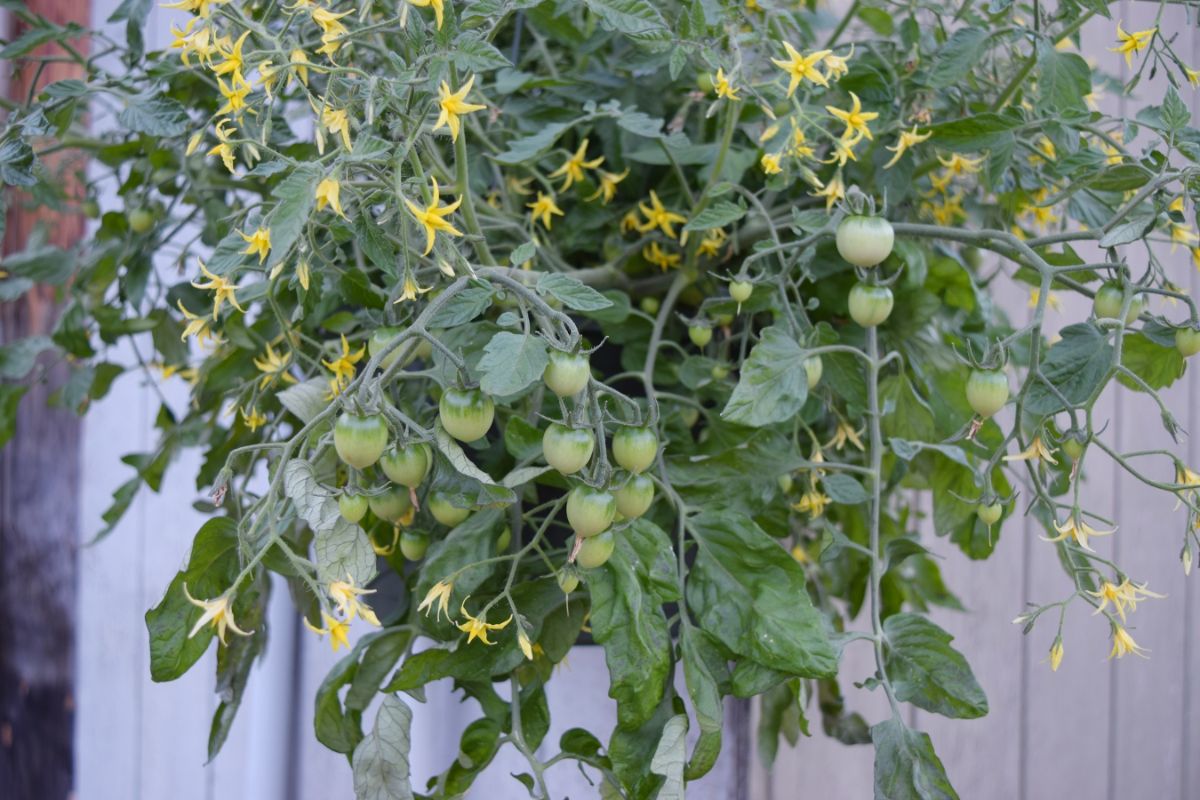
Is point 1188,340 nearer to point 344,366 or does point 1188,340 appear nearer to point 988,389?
point 988,389

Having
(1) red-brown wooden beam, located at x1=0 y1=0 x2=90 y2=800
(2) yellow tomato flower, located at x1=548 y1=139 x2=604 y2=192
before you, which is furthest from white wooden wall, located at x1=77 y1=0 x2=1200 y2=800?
(2) yellow tomato flower, located at x1=548 y1=139 x2=604 y2=192

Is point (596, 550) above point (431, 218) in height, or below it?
below

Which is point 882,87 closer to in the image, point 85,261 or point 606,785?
point 606,785

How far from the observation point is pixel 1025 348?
695mm

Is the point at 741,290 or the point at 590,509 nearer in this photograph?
the point at 590,509

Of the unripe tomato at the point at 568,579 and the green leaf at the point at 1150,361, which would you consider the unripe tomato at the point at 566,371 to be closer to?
the unripe tomato at the point at 568,579

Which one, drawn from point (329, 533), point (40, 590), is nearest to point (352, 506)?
point (329, 533)

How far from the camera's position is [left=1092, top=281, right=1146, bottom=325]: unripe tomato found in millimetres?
479

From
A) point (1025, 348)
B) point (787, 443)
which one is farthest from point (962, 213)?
point (787, 443)

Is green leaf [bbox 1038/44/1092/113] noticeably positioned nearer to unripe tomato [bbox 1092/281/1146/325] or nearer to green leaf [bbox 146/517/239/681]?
unripe tomato [bbox 1092/281/1146/325]

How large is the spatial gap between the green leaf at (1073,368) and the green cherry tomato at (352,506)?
291 millimetres

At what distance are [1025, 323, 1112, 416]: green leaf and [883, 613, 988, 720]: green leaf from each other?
11 cm

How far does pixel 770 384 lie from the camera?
0.50m

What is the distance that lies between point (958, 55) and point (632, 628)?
340 millimetres
